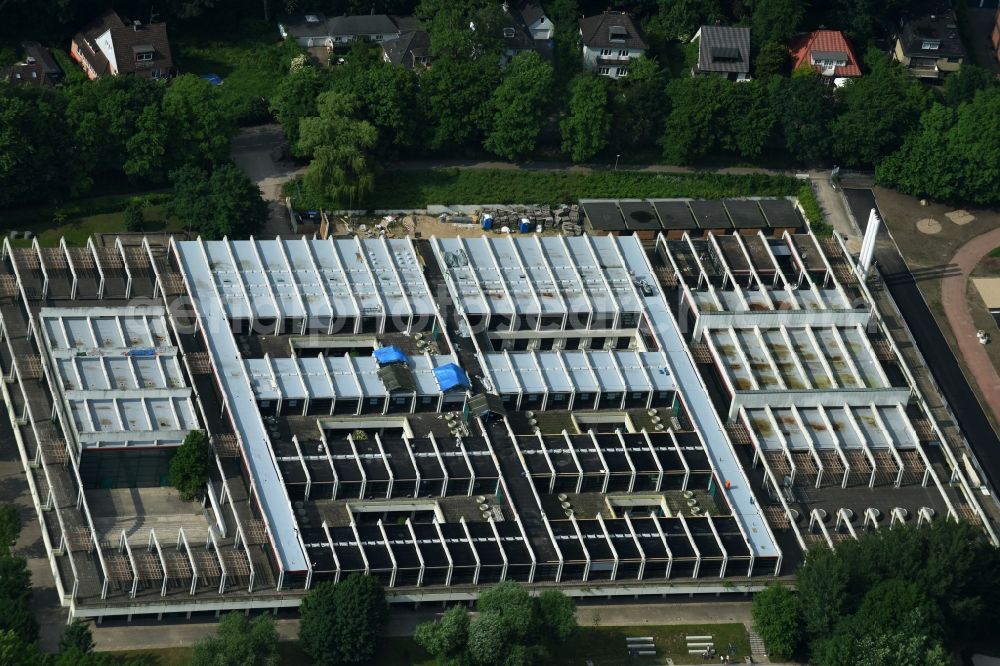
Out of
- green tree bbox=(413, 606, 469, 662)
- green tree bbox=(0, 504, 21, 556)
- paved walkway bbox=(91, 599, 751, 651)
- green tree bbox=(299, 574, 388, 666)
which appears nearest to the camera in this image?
green tree bbox=(413, 606, 469, 662)

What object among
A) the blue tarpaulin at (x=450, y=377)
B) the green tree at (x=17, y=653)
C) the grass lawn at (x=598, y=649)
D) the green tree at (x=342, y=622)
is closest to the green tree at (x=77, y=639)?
the green tree at (x=17, y=653)

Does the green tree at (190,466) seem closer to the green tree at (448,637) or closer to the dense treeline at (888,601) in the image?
the green tree at (448,637)

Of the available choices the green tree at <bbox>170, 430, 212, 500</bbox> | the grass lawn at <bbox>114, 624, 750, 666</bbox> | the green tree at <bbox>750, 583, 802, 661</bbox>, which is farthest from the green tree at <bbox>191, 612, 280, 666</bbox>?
the green tree at <bbox>750, 583, 802, 661</bbox>

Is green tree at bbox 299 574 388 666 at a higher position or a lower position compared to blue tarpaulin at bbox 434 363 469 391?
lower

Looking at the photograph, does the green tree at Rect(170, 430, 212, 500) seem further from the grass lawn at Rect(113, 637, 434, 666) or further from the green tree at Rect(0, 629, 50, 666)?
the green tree at Rect(0, 629, 50, 666)

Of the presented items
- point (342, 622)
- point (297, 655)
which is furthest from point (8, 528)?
point (342, 622)

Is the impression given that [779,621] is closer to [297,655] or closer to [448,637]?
[448,637]

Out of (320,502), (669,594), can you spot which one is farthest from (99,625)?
(669,594)
